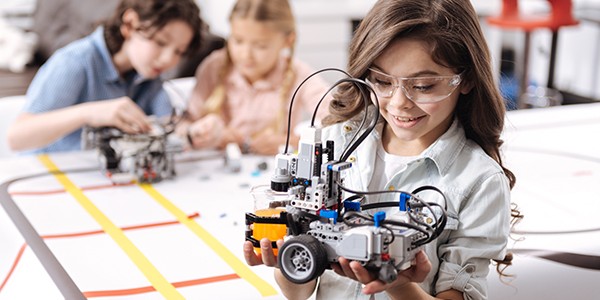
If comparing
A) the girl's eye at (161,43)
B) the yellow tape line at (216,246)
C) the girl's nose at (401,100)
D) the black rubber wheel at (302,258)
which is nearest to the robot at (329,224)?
the black rubber wheel at (302,258)

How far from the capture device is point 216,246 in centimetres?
149

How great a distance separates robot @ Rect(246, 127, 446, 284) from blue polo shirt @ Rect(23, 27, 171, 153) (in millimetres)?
1200

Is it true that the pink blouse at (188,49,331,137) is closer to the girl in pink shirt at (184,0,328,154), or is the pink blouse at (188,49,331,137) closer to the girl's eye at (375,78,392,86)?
the girl in pink shirt at (184,0,328,154)

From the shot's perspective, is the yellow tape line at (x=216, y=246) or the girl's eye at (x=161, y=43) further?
the girl's eye at (x=161, y=43)

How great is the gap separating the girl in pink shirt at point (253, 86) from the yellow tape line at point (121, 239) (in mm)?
351

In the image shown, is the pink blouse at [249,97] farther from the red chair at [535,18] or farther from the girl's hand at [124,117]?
the red chair at [535,18]

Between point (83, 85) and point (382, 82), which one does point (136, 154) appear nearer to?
point (83, 85)

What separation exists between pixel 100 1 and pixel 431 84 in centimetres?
282

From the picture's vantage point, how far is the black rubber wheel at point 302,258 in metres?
1.02

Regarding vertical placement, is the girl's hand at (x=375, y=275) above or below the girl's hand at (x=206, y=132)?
above

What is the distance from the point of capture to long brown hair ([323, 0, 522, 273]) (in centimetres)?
115

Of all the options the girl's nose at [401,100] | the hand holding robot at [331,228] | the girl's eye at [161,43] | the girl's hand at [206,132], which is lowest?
the girl's hand at [206,132]

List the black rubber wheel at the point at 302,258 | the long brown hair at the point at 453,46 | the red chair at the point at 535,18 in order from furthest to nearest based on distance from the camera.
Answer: the red chair at the point at 535,18
the long brown hair at the point at 453,46
the black rubber wheel at the point at 302,258

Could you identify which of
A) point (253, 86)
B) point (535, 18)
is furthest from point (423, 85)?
point (535, 18)
